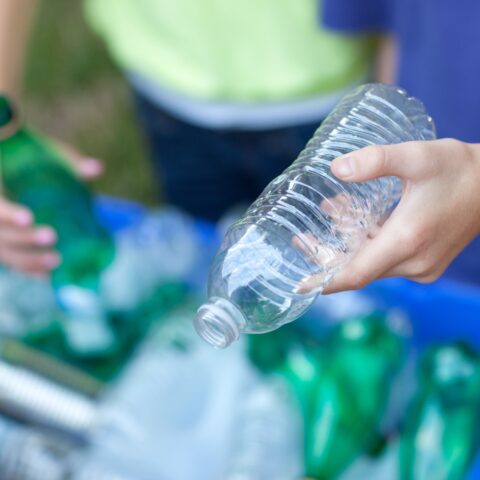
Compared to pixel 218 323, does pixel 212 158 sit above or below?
below

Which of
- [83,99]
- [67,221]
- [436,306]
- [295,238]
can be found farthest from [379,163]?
[83,99]

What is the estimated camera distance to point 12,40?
1.12 metres

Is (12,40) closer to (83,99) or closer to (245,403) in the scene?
(245,403)

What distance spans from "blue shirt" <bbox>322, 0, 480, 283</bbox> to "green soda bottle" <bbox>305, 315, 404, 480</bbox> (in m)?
0.22

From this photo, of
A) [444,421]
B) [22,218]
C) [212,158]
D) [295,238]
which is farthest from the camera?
[212,158]

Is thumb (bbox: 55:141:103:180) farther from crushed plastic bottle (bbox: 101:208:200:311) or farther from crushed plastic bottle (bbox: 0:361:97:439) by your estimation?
crushed plastic bottle (bbox: 0:361:97:439)

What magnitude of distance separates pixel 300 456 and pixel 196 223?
1.44ft

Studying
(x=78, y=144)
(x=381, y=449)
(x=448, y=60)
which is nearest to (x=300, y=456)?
(x=381, y=449)

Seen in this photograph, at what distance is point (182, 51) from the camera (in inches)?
46.7

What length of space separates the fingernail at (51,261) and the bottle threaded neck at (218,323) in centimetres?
47

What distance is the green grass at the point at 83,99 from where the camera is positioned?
2.17m

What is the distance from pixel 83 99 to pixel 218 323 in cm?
189

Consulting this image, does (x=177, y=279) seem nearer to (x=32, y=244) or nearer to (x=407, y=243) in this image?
(x=32, y=244)

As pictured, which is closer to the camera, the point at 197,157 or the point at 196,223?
the point at 196,223
